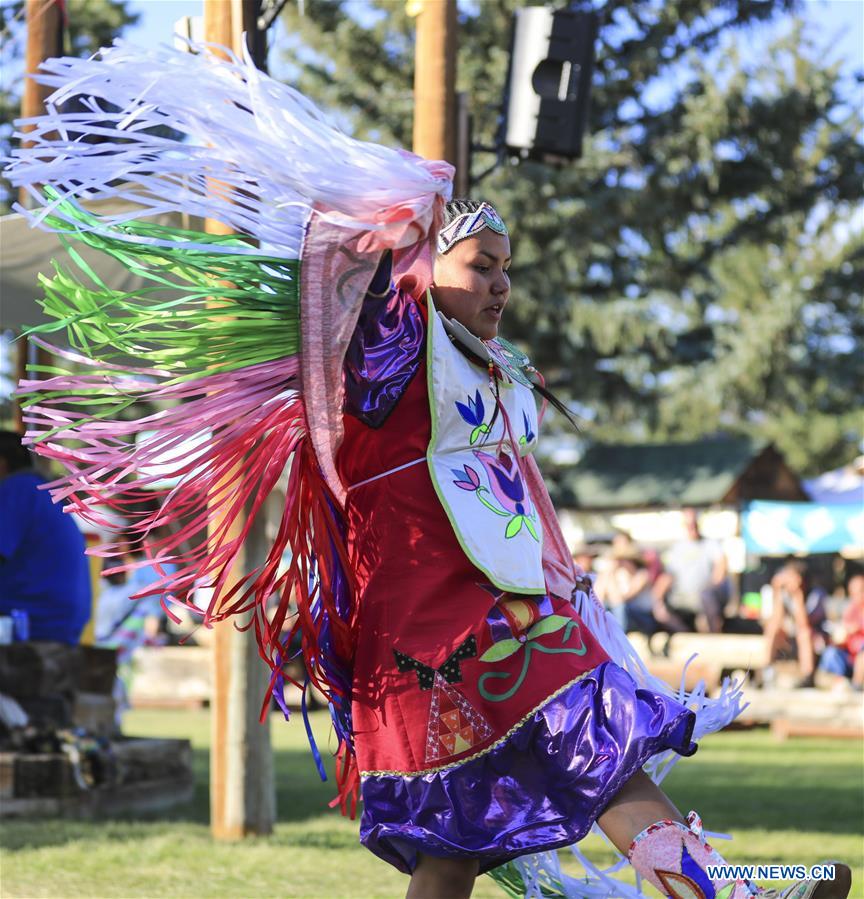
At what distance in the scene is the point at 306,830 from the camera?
20.3ft

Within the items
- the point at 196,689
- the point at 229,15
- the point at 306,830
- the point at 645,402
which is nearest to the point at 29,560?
the point at 306,830

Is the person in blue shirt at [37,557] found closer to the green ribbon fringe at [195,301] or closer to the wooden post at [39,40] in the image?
the wooden post at [39,40]

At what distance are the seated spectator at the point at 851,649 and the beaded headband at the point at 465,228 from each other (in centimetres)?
897

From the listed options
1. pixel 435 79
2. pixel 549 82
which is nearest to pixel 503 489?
pixel 435 79

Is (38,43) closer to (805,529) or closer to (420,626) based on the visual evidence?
(420,626)

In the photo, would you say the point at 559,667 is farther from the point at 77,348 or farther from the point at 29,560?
the point at 29,560

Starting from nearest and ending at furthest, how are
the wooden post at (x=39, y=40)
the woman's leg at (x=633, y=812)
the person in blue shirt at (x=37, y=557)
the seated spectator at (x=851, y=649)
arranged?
Result: the woman's leg at (x=633, y=812) → the person in blue shirt at (x=37, y=557) → the wooden post at (x=39, y=40) → the seated spectator at (x=851, y=649)

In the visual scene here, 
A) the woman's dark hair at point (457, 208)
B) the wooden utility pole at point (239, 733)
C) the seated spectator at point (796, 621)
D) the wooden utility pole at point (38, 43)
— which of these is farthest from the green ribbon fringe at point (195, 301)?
the seated spectator at point (796, 621)

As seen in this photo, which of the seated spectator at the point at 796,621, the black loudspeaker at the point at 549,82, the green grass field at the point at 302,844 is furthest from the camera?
the seated spectator at the point at 796,621

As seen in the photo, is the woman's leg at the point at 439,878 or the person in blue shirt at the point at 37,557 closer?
the woman's leg at the point at 439,878

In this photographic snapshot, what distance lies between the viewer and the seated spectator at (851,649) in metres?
11.5

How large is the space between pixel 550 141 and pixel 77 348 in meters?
5.14

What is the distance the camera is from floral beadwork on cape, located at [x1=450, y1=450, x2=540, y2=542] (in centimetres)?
306

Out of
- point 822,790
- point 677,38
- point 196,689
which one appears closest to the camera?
Result: point 822,790
